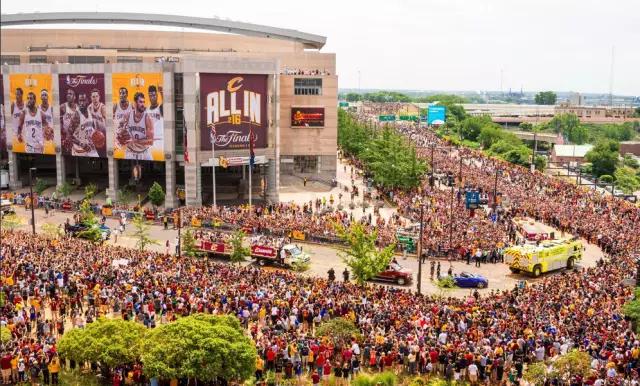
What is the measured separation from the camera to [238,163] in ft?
222

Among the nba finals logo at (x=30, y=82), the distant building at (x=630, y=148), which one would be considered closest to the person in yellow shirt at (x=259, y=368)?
the nba finals logo at (x=30, y=82)

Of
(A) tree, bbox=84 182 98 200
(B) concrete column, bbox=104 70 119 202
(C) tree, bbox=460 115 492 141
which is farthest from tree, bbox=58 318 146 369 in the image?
(C) tree, bbox=460 115 492 141

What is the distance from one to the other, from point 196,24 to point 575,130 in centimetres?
11821

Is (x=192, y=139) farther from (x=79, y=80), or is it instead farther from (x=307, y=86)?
(x=307, y=86)

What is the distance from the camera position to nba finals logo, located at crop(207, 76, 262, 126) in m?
66.6

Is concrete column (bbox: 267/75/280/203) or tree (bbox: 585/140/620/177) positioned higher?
concrete column (bbox: 267/75/280/203)

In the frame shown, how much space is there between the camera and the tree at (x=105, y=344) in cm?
2489

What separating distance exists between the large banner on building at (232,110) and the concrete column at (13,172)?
73.7 ft

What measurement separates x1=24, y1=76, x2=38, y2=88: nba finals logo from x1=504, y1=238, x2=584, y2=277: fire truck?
49625 mm

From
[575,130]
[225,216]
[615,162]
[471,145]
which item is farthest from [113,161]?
[575,130]

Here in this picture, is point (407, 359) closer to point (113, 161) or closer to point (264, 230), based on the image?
point (264, 230)

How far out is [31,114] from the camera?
73.5m

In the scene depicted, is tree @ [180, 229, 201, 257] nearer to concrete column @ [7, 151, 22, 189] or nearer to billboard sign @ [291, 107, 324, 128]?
concrete column @ [7, 151, 22, 189]

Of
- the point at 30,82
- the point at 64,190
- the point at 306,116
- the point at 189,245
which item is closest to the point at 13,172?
the point at 30,82
